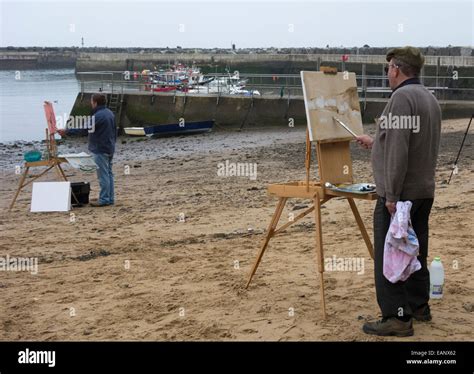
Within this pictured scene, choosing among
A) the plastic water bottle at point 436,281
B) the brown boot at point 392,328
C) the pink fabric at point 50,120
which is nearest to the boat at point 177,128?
the pink fabric at point 50,120

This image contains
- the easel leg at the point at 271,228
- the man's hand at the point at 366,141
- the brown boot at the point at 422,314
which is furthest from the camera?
the easel leg at the point at 271,228

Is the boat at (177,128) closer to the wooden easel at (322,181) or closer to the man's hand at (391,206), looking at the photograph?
the wooden easel at (322,181)

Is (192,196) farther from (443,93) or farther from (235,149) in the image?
(443,93)

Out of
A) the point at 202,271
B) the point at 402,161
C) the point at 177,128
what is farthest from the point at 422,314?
the point at 177,128

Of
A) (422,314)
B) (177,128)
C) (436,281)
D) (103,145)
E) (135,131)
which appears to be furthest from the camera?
(135,131)

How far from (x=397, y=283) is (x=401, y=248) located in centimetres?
31

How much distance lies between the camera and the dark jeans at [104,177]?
43.4 feet

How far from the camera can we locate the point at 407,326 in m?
5.64

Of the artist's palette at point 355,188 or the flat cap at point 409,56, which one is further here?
the artist's palette at point 355,188

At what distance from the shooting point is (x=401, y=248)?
218 inches

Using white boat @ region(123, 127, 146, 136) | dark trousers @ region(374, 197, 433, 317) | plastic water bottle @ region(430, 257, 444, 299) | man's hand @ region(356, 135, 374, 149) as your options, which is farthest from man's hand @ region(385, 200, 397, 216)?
white boat @ region(123, 127, 146, 136)

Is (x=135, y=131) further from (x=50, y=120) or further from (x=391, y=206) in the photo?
(x=391, y=206)
